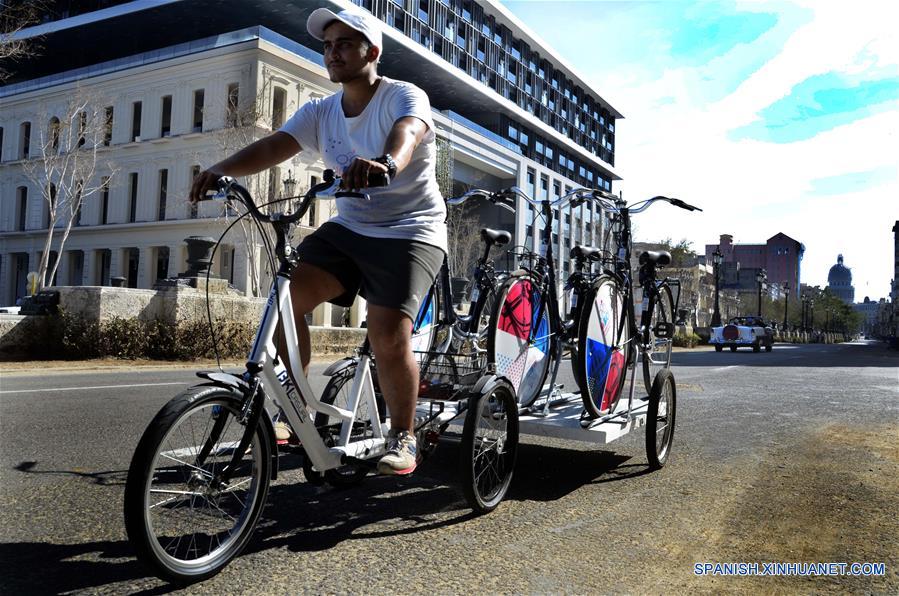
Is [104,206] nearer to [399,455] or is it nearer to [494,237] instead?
[494,237]

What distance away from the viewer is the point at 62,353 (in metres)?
13.5

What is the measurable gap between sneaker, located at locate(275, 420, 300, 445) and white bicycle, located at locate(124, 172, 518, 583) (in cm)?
6

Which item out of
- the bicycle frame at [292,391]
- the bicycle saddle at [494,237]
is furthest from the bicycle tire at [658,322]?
the bicycle frame at [292,391]

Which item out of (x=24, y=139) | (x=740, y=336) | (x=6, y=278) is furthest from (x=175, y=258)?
(x=740, y=336)

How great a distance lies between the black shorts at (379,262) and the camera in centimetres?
298

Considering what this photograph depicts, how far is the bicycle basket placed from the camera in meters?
3.55

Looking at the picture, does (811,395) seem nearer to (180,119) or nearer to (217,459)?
(217,459)

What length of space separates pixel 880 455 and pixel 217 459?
4789mm

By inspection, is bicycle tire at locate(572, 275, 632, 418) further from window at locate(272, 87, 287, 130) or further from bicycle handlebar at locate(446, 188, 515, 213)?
window at locate(272, 87, 287, 130)

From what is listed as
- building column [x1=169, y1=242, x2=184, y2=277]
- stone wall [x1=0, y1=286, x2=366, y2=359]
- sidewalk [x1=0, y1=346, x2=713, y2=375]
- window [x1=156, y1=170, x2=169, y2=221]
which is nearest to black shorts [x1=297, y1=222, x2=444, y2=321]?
sidewalk [x1=0, y1=346, x2=713, y2=375]

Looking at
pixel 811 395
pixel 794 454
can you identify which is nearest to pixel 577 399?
pixel 794 454

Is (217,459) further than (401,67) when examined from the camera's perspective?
No

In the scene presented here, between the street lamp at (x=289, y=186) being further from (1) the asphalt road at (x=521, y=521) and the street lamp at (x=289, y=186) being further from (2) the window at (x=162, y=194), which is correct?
(2) the window at (x=162, y=194)

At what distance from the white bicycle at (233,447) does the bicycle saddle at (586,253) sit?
1835mm
